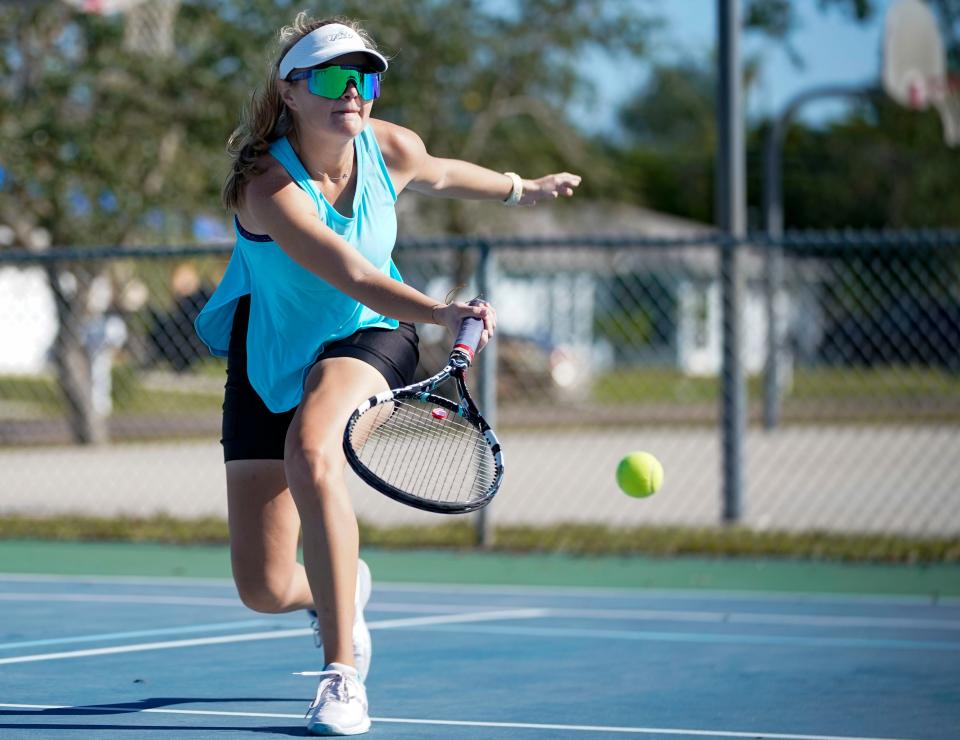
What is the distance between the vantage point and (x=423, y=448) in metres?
4.85

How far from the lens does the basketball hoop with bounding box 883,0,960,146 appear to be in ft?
41.7

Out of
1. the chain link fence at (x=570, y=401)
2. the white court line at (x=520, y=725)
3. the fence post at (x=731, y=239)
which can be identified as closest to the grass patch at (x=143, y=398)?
the chain link fence at (x=570, y=401)

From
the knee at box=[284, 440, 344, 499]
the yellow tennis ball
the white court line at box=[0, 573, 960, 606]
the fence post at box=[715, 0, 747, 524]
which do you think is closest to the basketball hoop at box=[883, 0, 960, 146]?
the fence post at box=[715, 0, 747, 524]

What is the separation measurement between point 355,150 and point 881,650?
10.4ft

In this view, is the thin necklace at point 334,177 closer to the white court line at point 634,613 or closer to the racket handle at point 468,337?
the racket handle at point 468,337

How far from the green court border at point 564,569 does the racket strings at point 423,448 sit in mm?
3054

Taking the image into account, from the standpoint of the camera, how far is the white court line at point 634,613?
671 centimetres

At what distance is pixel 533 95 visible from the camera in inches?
854

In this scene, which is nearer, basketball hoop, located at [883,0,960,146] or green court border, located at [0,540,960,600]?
green court border, located at [0,540,960,600]

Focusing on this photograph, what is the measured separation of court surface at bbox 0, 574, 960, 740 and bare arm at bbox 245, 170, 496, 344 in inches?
50.8

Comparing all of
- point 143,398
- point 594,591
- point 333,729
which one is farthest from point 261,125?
point 143,398

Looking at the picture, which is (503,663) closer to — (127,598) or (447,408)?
(447,408)

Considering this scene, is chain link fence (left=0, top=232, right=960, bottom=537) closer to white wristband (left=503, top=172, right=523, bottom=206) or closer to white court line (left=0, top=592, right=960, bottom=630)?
white court line (left=0, top=592, right=960, bottom=630)

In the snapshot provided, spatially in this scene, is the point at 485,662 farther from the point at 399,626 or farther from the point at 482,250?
the point at 482,250
